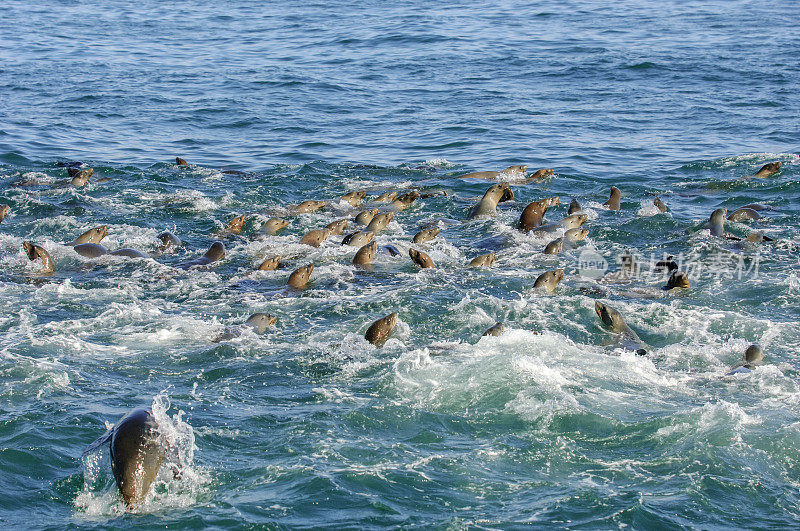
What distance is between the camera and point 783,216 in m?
12.7

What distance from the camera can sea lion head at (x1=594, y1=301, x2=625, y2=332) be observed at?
8.67m

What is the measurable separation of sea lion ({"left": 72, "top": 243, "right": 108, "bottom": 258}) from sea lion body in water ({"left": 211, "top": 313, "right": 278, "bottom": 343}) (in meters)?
3.33

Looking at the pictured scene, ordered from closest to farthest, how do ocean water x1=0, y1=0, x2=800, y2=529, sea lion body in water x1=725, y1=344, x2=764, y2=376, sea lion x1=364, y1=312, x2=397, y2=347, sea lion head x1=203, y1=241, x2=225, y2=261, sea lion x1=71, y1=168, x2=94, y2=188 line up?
ocean water x1=0, y1=0, x2=800, y2=529
sea lion body in water x1=725, y1=344, x2=764, y2=376
sea lion x1=364, y1=312, x2=397, y2=347
sea lion head x1=203, y1=241, x2=225, y2=261
sea lion x1=71, y1=168, x2=94, y2=188

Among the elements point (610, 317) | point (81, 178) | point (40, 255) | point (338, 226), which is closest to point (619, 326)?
point (610, 317)

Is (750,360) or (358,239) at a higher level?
(358,239)

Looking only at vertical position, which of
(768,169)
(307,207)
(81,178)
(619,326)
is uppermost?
(81,178)

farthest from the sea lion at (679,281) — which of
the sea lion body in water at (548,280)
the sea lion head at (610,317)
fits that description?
the sea lion head at (610,317)

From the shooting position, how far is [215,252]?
11008 mm

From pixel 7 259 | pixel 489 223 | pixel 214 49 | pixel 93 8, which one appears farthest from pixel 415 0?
pixel 7 259

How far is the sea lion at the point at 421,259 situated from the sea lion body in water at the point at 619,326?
2.46 metres

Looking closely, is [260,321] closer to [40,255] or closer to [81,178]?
[40,255]

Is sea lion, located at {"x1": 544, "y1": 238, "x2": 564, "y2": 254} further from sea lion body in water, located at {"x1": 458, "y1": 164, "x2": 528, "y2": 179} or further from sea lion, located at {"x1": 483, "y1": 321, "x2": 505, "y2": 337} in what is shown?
sea lion body in water, located at {"x1": 458, "y1": 164, "x2": 528, "y2": 179}

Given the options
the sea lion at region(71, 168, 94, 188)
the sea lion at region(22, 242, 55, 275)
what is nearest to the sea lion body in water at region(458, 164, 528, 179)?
the sea lion at region(71, 168, 94, 188)

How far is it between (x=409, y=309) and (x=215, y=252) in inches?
125
